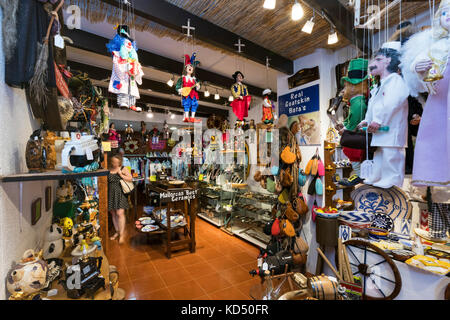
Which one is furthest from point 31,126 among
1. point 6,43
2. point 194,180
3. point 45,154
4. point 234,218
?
point 194,180

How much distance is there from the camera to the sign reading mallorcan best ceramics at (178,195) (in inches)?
125

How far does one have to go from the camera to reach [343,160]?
8.14ft

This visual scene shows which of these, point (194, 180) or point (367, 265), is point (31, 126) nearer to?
point (367, 265)

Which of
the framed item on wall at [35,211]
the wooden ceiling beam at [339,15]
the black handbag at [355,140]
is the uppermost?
the wooden ceiling beam at [339,15]

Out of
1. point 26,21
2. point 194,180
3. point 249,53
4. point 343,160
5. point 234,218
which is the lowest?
point 234,218

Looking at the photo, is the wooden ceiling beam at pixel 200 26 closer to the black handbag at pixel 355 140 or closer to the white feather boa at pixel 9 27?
the white feather boa at pixel 9 27

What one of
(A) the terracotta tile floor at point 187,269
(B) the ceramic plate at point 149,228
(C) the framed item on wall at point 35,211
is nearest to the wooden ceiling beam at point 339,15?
(C) the framed item on wall at point 35,211

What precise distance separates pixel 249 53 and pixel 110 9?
5.10 feet

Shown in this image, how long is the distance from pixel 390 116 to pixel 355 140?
219 millimetres

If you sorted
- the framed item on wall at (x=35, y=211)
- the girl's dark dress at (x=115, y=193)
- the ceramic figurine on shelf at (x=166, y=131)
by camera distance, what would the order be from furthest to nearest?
the ceramic figurine on shelf at (x=166, y=131), the girl's dark dress at (x=115, y=193), the framed item on wall at (x=35, y=211)

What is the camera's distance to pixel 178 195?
329cm

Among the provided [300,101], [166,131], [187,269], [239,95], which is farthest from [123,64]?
[166,131]

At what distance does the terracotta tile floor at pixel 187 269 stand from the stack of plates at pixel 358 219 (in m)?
1.42

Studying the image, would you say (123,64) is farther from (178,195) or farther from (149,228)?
(149,228)
